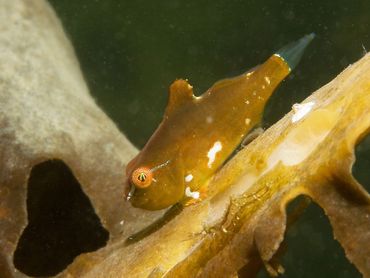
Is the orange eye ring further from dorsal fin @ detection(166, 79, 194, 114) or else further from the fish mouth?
dorsal fin @ detection(166, 79, 194, 114)

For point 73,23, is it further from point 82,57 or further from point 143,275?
point 143,275

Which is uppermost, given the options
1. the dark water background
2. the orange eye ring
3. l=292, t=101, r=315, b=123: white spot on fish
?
l=292, t=101, r=315, b=123: white spot on fish

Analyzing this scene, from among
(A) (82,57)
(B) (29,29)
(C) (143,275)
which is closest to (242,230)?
(C) (143,275)

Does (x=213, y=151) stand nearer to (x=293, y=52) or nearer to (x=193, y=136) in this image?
(x=193, y=136)

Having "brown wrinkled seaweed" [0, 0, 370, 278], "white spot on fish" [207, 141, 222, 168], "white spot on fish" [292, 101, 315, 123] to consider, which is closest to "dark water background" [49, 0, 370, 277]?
"brown wrinkled seaweed" [0, 0, 370, 278]

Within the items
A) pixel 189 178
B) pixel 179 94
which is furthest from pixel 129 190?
pixel 179 94

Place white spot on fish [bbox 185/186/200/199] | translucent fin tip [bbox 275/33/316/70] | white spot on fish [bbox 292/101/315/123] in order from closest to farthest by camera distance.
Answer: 1. white spot on fish [bbox 292/101/315/123]
2. white spot on fish [bbox 185/186/200/199]
3. translucent fin tip [bbox 275/33/316/70]

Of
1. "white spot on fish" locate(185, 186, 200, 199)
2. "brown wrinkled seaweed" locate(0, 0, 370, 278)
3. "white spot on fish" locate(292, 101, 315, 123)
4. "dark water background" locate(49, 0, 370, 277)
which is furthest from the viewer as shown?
"dark water background" locate(49, 0, 370, 277)

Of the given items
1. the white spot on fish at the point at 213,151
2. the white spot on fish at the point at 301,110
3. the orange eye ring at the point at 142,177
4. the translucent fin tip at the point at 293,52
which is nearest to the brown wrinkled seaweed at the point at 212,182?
the white spot on fish at the point at 301,110
